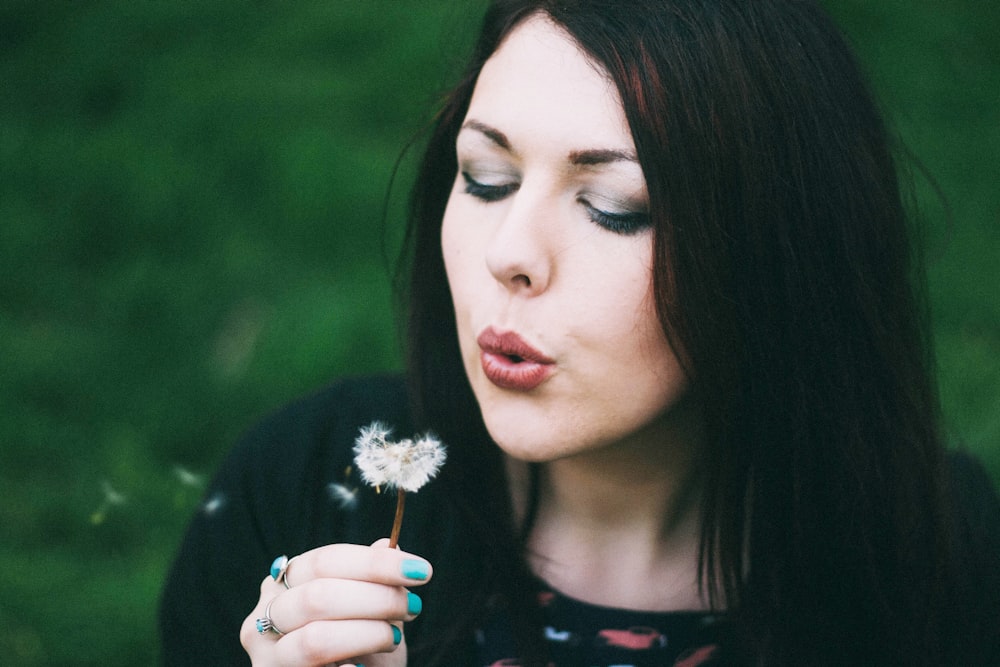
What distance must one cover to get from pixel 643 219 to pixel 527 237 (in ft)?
0.62

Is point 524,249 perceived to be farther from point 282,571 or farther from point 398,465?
point 282,571

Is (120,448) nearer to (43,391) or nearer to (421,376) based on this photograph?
(43,391)

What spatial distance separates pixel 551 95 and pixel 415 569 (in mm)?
764

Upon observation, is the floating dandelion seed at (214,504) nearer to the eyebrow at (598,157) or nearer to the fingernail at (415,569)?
the fingernail at (415,569)

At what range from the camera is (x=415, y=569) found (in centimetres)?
139

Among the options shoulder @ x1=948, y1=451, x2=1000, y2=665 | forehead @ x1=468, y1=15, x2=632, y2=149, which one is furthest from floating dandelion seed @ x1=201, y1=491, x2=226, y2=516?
shoulder @ x1=948, y1=451, x2=1000, y2=665

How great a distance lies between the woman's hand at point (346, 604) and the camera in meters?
1.40

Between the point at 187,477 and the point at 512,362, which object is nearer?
the point at 512,362

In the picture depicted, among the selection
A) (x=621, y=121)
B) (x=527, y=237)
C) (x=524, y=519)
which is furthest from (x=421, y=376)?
(x=621, y=121)

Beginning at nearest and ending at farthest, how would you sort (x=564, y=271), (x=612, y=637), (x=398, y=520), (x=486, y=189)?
(x=398, y=520) < (x=564, y=271) < (x=486, y=189) < (x=612, y=637)

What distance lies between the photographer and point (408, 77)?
4.91 metres

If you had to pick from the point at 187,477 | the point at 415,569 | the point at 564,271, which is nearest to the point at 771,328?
the point at 564,271

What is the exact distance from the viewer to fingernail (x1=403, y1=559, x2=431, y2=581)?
4.56 feet

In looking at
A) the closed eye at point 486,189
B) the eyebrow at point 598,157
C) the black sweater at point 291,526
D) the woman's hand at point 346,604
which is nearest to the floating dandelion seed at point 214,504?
the black sweater at point 291,526
